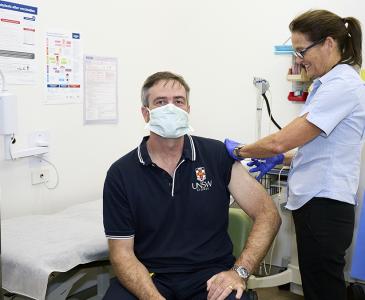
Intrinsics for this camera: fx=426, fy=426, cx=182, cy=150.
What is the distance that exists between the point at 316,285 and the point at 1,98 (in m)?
1.66

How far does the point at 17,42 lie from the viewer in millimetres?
2203

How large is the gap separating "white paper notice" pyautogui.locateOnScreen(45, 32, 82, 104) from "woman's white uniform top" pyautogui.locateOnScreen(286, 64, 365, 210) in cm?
142

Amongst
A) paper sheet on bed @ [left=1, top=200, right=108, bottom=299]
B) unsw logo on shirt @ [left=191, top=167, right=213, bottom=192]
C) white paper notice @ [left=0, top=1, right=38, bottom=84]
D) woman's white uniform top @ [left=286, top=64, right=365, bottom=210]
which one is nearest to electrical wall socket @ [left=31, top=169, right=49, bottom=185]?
paper sheet on bed @ [left=1, top=200, right=108, bottom=299]

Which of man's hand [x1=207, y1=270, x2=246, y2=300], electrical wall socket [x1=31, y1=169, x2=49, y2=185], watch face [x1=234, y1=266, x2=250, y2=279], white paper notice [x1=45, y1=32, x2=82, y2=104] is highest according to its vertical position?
white paper notice [x1=45, y1=32, x2=82, y2=104]

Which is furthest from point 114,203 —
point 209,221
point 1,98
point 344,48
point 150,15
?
point 150,15

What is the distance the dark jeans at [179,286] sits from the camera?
1567 millimetres

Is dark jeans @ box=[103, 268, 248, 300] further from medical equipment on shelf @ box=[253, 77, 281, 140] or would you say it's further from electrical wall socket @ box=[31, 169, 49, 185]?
medical equipment on shelf @ box=[253, 77, 281, 140]

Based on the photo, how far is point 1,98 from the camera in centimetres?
202

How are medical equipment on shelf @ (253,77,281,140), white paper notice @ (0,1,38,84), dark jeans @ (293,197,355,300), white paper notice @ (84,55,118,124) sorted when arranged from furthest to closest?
medical equipment on shelf @ (253,77,281,140)
white paper notice @ (84,55,118,124)
white paper notice @ (0,1,38,84)
dark jeans @ (293,197,355,300)

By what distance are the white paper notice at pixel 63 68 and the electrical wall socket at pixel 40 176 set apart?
39 centimetres

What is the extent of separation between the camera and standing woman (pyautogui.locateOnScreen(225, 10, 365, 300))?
168 cm

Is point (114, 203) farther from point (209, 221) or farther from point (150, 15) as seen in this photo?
point (150, 15)

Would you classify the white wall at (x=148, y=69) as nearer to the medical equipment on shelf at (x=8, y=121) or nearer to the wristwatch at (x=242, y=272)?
the medical equipment on shelf at (x=8, y=121)

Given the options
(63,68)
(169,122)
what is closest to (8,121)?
(63,68)
